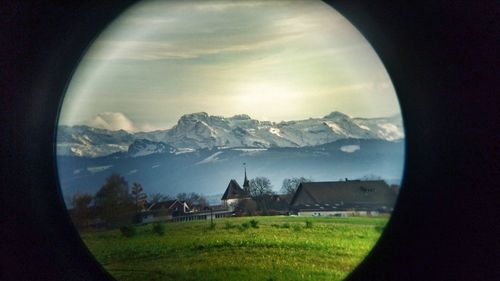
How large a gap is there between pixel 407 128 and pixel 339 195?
1.73 ft

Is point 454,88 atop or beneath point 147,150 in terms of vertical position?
atop

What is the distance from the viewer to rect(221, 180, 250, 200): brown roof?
7.96ft

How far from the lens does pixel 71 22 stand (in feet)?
7.29

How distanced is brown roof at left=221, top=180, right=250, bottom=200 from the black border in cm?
76

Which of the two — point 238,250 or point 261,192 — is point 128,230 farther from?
point 261,192

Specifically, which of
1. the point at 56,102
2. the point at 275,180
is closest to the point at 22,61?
the point at 56,102

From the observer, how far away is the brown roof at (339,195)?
2355mm

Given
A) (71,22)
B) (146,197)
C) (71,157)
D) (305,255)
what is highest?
(71,22)

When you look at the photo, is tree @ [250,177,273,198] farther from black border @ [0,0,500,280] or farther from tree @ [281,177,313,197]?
black border @ [0,0,500,280]

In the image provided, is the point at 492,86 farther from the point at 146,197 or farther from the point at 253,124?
the point at 146,197

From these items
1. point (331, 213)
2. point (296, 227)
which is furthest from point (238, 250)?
point (331, 213)

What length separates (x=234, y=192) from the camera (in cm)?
243

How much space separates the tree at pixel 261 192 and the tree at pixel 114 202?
72 centimetres

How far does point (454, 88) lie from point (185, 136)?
4.94 ft
